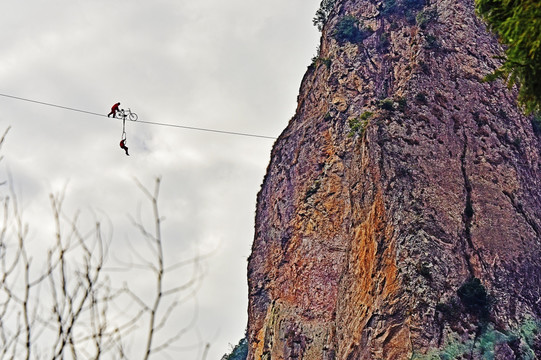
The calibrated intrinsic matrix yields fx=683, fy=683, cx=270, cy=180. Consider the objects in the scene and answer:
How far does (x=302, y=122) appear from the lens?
41094 millimetres

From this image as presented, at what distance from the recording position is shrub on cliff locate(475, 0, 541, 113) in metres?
8.88

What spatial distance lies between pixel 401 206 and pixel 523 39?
1941 centimetres

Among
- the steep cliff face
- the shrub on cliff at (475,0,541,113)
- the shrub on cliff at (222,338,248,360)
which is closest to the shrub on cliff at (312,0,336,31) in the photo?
the steep cliff face

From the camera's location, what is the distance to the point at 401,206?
93.0 ft

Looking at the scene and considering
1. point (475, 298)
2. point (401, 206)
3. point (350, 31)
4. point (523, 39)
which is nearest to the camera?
point (523, 39)

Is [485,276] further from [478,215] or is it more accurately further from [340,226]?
[340,226]

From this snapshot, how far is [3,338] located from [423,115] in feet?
91.2

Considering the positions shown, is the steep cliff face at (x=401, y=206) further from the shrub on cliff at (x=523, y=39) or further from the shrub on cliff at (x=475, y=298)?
the shrub on cliff at (x=523, y=39)

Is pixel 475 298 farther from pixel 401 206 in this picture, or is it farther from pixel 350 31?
pixel 350 31

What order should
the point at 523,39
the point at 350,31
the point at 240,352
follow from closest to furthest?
the point at 523,39 → the point at 350,31 → the point at 240,352

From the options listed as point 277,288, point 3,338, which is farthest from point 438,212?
point 3,338

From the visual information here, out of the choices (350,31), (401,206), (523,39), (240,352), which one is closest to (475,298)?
(401,206)

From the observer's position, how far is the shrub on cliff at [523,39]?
29.1ft

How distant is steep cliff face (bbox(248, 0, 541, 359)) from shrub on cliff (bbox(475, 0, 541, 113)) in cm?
1595
